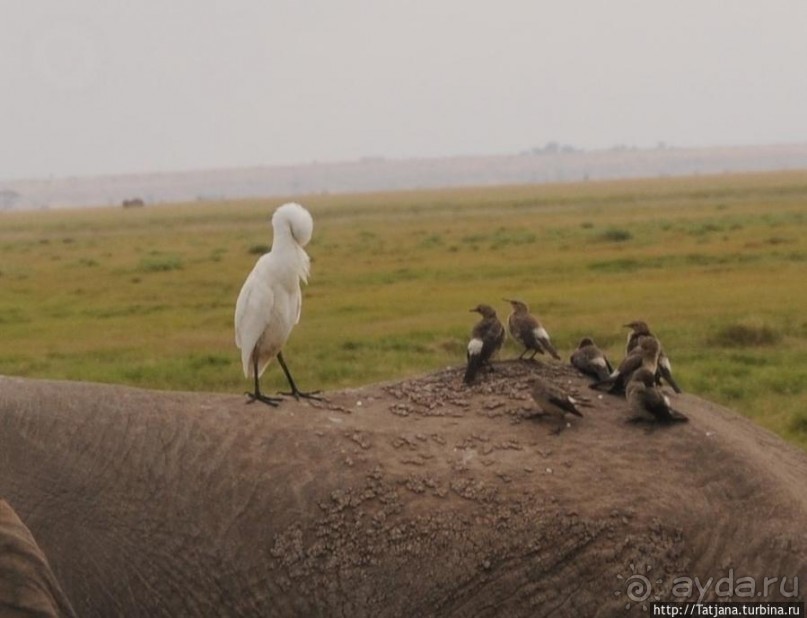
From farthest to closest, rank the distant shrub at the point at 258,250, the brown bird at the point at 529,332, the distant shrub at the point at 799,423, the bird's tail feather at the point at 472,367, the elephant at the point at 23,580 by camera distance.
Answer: the distant shrub at the point at 258,250 < the distant shrub at the point at 799,423 < the brown bird at the point at 529,332 < the bird's tail feather at the point at 472,367 < the elephant at the point at 23,580

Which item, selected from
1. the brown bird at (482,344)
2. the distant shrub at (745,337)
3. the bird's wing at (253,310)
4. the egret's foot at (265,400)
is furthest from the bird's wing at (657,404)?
the distant shrub at (745,337)

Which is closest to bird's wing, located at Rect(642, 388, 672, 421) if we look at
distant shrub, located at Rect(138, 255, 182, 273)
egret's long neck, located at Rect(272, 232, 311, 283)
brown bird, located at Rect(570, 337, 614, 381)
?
brown bird, located at Rect(570, 337, 614, 381)

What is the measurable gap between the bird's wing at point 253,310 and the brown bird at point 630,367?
5.88 ft

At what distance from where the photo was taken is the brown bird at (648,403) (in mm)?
5180

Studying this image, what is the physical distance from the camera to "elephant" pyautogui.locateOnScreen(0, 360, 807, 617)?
4656 millimetres

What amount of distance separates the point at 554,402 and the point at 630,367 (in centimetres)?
61

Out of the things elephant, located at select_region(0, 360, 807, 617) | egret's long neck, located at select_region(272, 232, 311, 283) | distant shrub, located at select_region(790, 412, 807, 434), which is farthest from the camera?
distant shrub, located at select_region(790, 412, 807, 434)

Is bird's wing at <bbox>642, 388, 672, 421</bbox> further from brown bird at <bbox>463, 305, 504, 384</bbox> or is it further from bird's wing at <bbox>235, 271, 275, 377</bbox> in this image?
bird's wing at <bbox>235, 271, 275, 377</bbox>

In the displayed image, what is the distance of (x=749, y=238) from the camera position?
111 feet

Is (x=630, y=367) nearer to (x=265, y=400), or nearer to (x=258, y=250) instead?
(x=265, y=400)

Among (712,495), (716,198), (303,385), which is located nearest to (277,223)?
(712,495)

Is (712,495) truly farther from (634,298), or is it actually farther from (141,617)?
(634,298)

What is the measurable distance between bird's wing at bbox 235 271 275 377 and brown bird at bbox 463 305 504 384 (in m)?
1.06

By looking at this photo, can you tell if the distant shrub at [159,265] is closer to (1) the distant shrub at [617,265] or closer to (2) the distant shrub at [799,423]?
(1) the distant shrub at [617,265]
